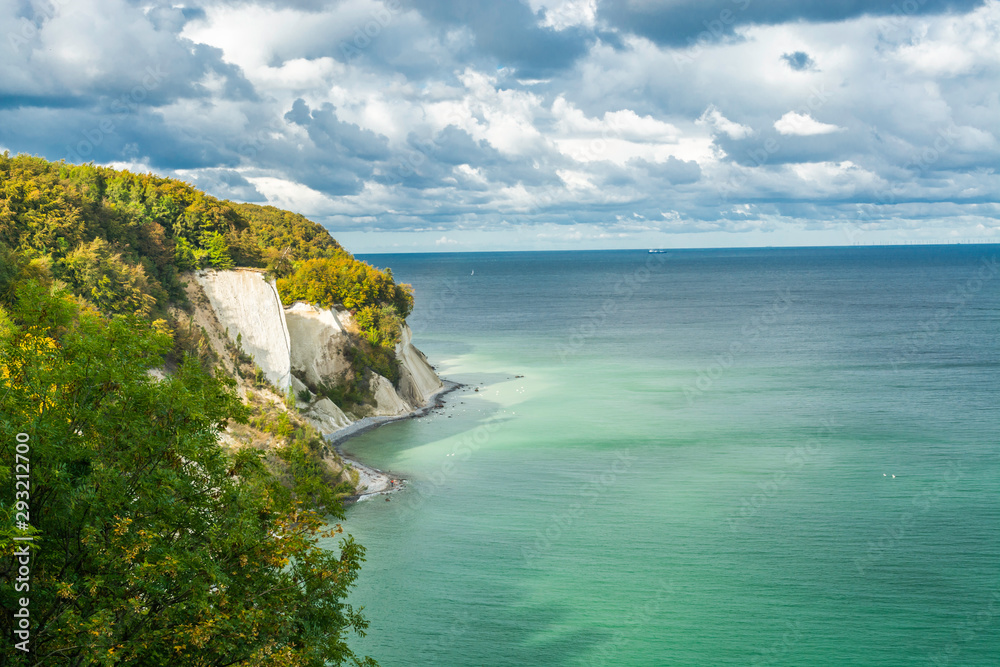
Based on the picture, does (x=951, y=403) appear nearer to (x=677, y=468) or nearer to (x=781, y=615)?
(x=677, y=468)

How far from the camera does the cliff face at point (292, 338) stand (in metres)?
52.0

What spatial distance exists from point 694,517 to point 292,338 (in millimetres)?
33306

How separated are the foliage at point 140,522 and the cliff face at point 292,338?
3551 cm

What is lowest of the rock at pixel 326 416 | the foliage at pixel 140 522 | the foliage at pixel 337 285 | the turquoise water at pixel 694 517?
the turquoise water at pixel 694 517

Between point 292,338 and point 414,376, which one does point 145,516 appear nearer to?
point 292,338

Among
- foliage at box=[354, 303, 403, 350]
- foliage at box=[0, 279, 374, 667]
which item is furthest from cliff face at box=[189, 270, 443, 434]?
foliage at box=[0, 279, 374, 667]

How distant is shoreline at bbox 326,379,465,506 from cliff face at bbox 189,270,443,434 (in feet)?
2.44

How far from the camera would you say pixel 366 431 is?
54.3 meters

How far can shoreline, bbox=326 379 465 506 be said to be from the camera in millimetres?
41969

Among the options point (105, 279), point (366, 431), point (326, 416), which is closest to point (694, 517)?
point (366, 431)

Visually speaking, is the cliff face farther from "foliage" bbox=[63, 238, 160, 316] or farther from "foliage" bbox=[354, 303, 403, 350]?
"foliage" bbox=[63, 238, 160, 316]

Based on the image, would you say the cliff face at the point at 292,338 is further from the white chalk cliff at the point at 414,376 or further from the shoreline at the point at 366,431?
the shoreline at the point at 366,431

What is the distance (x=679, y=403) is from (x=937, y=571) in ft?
105

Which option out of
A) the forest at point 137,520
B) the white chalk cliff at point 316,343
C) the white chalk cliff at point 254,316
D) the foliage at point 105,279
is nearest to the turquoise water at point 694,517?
the white chalk cliff at point 316,343
